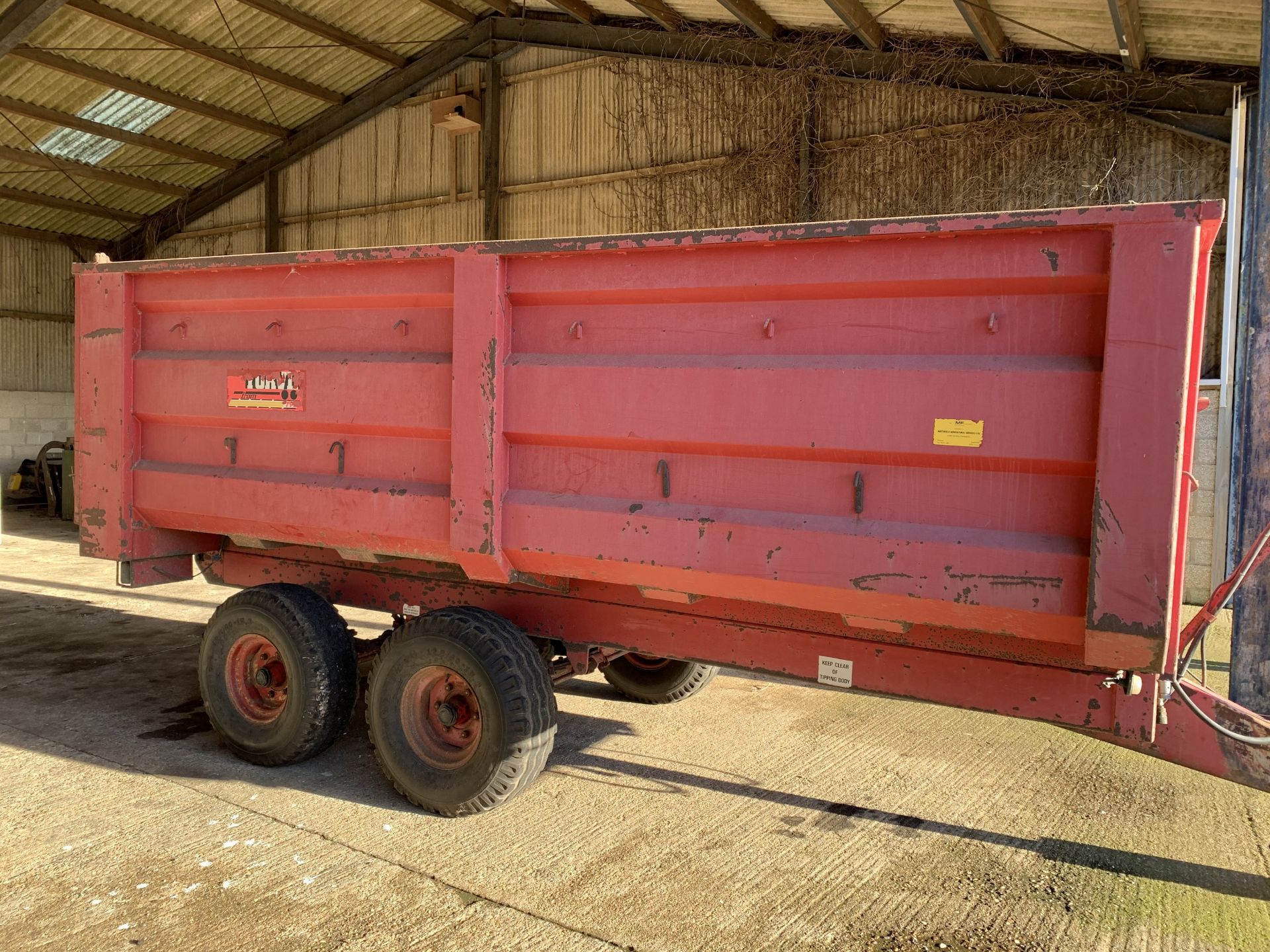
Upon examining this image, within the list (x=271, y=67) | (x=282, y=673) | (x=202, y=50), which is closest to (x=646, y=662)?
(x=282, y=673)

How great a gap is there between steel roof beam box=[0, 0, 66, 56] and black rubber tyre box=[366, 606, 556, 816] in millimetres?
11017

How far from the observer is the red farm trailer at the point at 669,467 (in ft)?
9.27

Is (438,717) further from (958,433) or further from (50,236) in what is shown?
(50,236)

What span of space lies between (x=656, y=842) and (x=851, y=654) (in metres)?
1.07

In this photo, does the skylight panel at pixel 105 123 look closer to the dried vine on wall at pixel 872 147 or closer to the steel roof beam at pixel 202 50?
the steel roof beam at pixel 202 50

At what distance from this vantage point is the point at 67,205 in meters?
17.9

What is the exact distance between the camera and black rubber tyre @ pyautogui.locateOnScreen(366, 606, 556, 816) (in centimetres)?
371

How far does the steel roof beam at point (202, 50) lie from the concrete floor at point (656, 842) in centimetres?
1086

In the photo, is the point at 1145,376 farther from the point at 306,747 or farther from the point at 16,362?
the point at 16,362

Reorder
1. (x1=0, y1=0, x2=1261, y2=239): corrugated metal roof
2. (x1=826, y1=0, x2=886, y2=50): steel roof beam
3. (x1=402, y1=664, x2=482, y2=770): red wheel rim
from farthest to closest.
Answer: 1. (x1=0, y1=0, x2=1261, y2=239): corrugated metal roof
2. (x1=826, y1=0, x2=886, y2=50): steel roof beam
3. (x1=402, y1=664, x2=482, y2=770): red wheel rim

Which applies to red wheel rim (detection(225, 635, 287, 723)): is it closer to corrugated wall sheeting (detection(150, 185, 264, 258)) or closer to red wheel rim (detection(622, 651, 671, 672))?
red wheel rim (detection(622, 651, 671, 672))

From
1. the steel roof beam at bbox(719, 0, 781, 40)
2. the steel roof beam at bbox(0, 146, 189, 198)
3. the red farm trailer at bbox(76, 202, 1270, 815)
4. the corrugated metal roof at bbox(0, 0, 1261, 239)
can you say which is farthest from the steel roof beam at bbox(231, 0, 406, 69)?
the red farm trailer at bbox(76, 202, 1270, 815)

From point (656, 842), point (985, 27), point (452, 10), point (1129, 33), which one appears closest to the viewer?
point (656, 842)

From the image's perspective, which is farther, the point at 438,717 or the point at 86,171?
the point at 86,171
